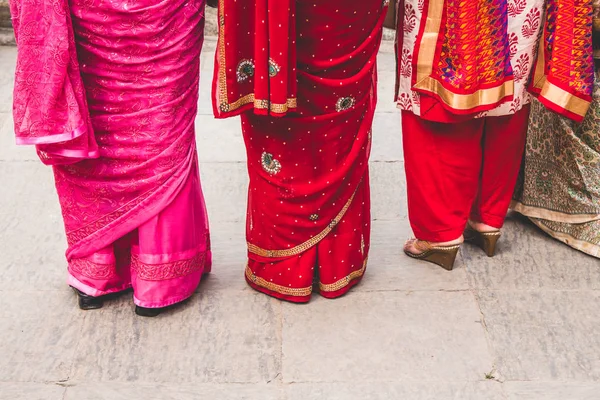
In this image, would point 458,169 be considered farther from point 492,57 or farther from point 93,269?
point 93,269

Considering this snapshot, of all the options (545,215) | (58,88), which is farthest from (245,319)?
(545,215)

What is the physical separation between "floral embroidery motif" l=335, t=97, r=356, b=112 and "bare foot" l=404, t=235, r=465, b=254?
2.53 ft

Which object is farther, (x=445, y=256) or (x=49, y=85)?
(x=445, y=256)

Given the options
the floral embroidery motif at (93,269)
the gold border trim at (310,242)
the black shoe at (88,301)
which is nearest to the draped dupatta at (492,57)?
the gold border trim at (310,242)

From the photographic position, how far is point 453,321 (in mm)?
2996

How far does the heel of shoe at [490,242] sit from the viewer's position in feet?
10.9

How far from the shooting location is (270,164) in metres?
2.87

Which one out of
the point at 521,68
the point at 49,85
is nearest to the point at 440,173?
the point at 521,68

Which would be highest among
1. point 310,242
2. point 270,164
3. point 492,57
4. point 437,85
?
point 492,57

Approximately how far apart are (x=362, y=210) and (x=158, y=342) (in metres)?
0.88

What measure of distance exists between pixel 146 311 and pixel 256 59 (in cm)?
104

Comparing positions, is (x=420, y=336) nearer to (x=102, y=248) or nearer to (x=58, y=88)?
(x=102, y=248)

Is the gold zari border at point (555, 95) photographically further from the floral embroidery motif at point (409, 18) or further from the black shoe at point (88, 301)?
the black shoe at point (88, 301)

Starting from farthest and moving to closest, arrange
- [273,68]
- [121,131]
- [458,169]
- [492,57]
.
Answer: [458,169], [492,57], [121,131], [273,68]
